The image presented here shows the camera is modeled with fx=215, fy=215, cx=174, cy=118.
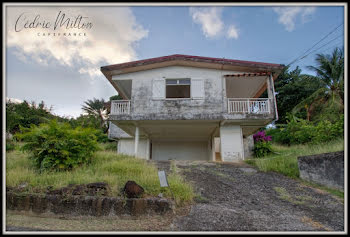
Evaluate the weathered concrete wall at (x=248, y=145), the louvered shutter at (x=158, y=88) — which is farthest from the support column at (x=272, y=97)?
the louvered shutter at (x=158, y=88)

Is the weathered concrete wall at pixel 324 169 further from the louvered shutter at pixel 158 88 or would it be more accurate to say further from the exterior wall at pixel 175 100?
the louvered shutter at pixel 158 88

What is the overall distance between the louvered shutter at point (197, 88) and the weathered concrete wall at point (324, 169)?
5347 millimetres

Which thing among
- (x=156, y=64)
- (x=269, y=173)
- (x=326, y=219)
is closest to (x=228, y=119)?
(x=269, y=173)

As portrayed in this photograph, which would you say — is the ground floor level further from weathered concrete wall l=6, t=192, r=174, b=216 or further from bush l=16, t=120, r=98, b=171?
weathered concrete wall l=6, t=192, r=174, b=216

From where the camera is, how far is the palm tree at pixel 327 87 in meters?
16.7

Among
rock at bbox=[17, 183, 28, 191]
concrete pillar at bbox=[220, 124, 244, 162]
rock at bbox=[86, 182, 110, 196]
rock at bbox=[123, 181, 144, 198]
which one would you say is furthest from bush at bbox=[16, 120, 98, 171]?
concrete pillar at bbox=[220, 124, 244, 162]

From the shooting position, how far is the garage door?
15391 millimetres

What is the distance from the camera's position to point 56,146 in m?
6.82

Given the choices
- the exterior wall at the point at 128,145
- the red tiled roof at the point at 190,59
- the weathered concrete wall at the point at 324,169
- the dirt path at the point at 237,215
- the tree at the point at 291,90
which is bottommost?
the dirt path at the point at 237,215

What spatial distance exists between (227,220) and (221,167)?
4.52 meters

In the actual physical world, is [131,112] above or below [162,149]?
above

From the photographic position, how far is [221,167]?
28.1 ft

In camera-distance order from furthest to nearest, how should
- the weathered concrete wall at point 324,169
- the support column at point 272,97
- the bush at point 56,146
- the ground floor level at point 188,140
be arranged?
1. the ground floor level at point 188,140
2. the support column at point 272,97
3. the bush at point 56,146
4. the weathered concrete wall at point 324,169

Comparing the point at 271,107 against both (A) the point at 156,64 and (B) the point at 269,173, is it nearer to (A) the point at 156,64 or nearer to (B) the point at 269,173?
(B) the point at 269,173
